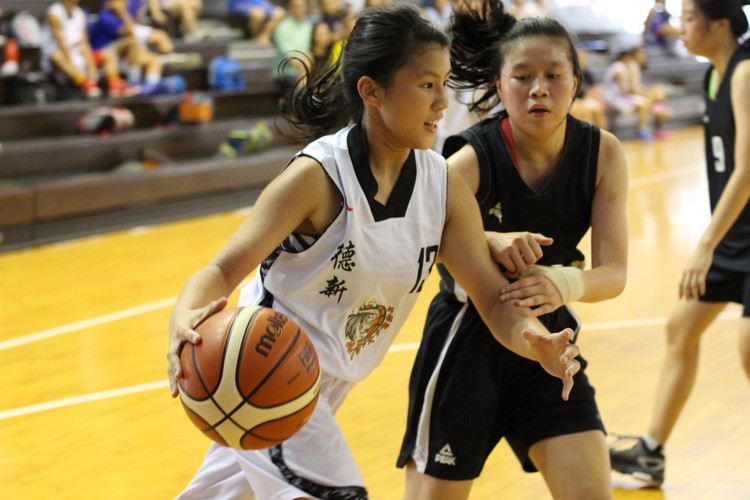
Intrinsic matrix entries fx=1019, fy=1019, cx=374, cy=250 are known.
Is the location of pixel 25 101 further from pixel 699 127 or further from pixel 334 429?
pixel 699 127

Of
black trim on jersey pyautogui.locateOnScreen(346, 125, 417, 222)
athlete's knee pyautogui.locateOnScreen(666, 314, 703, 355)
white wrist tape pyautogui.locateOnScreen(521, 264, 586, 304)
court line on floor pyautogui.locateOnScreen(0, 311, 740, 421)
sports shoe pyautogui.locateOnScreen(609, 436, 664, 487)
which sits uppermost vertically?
black trim on jersey pyautogui.locateOnScreen(346, 125, 417, 222)

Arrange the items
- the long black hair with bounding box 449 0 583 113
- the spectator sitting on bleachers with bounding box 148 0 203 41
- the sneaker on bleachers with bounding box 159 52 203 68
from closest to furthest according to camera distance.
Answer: the long black hair with bounding box 449 0 583 113 < the sneaker on bleachers with bounding box 159 52 203 68 < the spectator sitting on bleachers with bounding box 148 0 203 41

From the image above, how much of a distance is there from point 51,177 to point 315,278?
24.7 ft

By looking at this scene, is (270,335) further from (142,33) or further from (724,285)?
(142,33)

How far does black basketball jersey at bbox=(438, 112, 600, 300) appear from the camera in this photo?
283cm

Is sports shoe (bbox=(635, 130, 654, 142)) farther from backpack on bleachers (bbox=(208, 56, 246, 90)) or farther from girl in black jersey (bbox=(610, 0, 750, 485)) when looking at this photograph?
girl in black jersey (bbox=(610, 0, 750, 485))

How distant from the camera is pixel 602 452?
2.66 metres

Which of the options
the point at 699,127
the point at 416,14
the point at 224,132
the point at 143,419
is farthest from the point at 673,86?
the point at 416,14

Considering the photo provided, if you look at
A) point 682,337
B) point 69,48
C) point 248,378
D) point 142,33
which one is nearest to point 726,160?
point 682,337

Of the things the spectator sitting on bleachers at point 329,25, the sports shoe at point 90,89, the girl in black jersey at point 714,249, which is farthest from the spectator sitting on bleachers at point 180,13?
the girl in black jersey at point 714,249

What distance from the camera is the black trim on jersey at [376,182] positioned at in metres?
2.39

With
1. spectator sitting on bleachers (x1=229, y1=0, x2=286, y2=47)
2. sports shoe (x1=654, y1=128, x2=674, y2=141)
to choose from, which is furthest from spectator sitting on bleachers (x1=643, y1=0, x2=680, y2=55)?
spectator sitting on bleachers (x1=229, y1=0, x2=286, y2=47)

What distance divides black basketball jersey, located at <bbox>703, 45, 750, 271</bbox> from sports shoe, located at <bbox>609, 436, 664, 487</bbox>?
2.45ft

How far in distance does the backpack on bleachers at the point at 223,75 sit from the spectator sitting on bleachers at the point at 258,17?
1404mm
